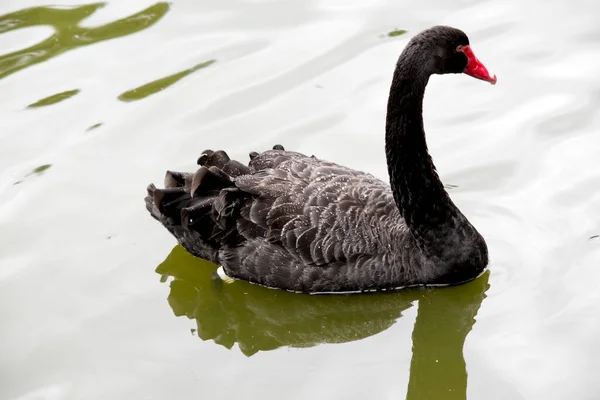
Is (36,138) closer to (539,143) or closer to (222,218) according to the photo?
(222,218)

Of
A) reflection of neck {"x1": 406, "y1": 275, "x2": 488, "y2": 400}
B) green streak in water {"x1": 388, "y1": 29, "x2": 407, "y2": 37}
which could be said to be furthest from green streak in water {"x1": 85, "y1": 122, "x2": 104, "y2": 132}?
reflection of neck {"x1": 406, "y1": 275, "x2": 488, "y2": 400}

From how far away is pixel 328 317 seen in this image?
7.53 m

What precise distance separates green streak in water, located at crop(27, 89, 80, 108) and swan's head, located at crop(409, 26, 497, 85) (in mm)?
4070

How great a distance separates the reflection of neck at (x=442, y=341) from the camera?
688 centimetres

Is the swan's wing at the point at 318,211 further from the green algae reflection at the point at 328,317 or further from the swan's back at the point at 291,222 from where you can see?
the green algae reflection at the point at 328,317

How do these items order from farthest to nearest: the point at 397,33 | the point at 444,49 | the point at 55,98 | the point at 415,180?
1. the point at 397,33
2. the point at 55,98
3. the point at 415,180
4. the point at 444,49

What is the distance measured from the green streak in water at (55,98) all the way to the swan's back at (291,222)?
2.37m

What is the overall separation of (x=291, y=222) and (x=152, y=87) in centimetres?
306

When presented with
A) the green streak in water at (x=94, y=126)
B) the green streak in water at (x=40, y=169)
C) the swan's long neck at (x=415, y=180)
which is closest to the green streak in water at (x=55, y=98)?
the green streak in water at (x=94, y=126)

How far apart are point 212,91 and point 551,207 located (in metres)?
3.35

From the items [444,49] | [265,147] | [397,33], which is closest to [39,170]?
[265,147]

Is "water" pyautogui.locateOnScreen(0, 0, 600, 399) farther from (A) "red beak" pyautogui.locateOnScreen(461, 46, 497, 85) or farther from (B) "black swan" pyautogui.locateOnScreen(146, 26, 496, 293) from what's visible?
(A) "red beak" pyautogui.locateOnScreen(461, 46, 497, 85)

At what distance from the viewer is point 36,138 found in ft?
31.3

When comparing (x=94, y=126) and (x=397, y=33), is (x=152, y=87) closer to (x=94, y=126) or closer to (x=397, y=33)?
(x=94, y=126)
